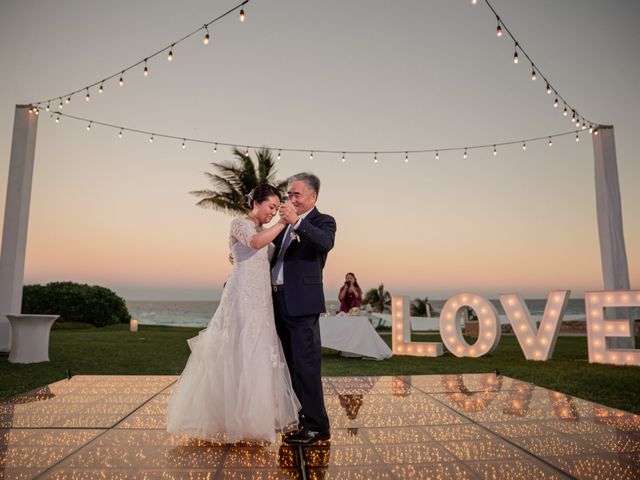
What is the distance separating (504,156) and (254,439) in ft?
45.2

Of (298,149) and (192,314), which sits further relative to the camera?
(192,314)

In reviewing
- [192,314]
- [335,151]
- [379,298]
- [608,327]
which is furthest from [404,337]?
[192,314]

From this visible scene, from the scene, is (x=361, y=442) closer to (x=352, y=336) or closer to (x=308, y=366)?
(x=308, y=366)

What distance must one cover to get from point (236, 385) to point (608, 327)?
8356mm

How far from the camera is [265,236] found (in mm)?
2980

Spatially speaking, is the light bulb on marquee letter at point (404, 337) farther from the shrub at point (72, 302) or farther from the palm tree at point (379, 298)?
the palm tree at point (379, 298)

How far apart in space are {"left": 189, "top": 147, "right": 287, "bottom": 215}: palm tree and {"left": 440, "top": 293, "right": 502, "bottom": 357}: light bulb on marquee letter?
1187cm

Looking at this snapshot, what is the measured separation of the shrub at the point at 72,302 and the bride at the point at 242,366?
78.7 ft

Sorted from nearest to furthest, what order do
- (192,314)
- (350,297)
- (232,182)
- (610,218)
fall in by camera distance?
(610,218) < (350,297) < (232,182) < (192,314)

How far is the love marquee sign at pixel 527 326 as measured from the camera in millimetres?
8383

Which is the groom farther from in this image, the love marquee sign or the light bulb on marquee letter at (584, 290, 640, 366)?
the light bulb on marquee letter at (584, 290, 640, 366)

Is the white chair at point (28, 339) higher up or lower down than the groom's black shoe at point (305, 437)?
higher up

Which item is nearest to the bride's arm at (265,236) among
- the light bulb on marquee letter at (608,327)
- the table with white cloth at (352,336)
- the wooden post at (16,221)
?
the table with white cloth at (352,336)

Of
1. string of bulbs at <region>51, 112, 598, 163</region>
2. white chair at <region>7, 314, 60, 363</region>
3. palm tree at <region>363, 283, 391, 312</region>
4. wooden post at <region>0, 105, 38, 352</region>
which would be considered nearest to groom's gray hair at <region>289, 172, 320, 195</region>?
white chair at <region>7, 314, 60, 363</region>
